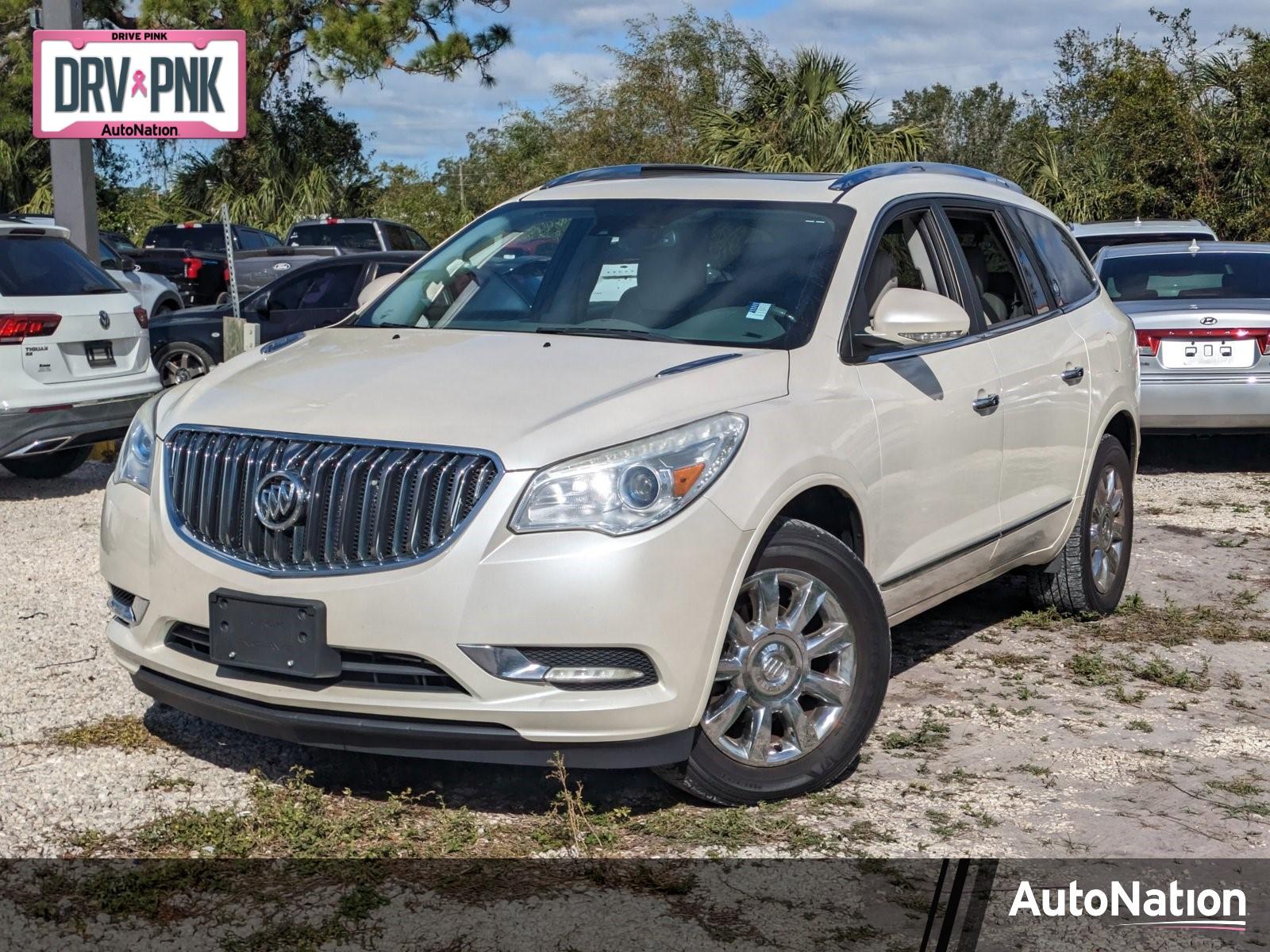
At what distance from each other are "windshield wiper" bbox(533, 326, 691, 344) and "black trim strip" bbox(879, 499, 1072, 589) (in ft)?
3.36

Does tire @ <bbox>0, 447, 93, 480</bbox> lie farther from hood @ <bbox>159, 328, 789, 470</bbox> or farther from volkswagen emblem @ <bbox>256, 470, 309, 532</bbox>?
volkswagen emblem @ <bbox>256, 470, 309, 532</bbox>

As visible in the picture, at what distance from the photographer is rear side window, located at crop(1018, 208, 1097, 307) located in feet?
20.8

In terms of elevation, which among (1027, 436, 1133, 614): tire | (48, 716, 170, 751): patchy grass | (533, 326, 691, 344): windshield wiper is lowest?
(48, 716, 170, 751): patchy grass

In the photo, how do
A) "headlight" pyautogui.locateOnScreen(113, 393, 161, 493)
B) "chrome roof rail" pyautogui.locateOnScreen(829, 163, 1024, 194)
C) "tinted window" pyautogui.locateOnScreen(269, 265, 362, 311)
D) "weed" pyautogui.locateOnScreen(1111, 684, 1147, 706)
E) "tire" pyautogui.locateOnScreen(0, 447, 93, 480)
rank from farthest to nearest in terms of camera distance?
"tinted window" pyautogui.locateOnScreen(269, 265, 362, 311)
"tire" pyautogui.locateOnScreen(0, 447, 93, 480)
"weed" pyautogui.locateOnScreen(1111, 684, 1147, 706)
"chrome roof rail" pyautogui.locateOnScreen(829, 163, 1024, 194)
"headlight" pyautogui.locateOnScreen(113, 393, 161, 493)

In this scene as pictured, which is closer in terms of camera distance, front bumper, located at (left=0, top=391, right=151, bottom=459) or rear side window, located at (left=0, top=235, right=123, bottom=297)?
front bumper, located at (left=0, top=391, right=151, bottom=459)

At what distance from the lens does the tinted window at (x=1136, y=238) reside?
14281 millimetres

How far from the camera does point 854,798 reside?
4379mm

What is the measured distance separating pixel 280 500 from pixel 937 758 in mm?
2197

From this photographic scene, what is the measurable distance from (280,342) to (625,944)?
8.30ft

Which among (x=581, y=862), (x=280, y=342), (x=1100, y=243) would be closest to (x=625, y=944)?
(x=581, y=862)

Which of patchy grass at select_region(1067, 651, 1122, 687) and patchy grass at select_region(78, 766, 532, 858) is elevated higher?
patchy grass at select_region(78, 766, 532, 858)

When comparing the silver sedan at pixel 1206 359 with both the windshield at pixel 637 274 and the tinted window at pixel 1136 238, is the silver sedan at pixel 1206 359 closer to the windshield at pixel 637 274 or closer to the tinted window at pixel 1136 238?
the tinted window at pixel 1136 238

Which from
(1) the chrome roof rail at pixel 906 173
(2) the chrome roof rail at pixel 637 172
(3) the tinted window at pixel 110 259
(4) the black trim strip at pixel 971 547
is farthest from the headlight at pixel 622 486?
(3) the tinted window at pixel 110 259

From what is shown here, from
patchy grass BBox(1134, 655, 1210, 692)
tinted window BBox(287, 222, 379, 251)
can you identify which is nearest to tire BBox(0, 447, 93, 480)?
patchy grass BBox(1134, 655, 1210, 692)
